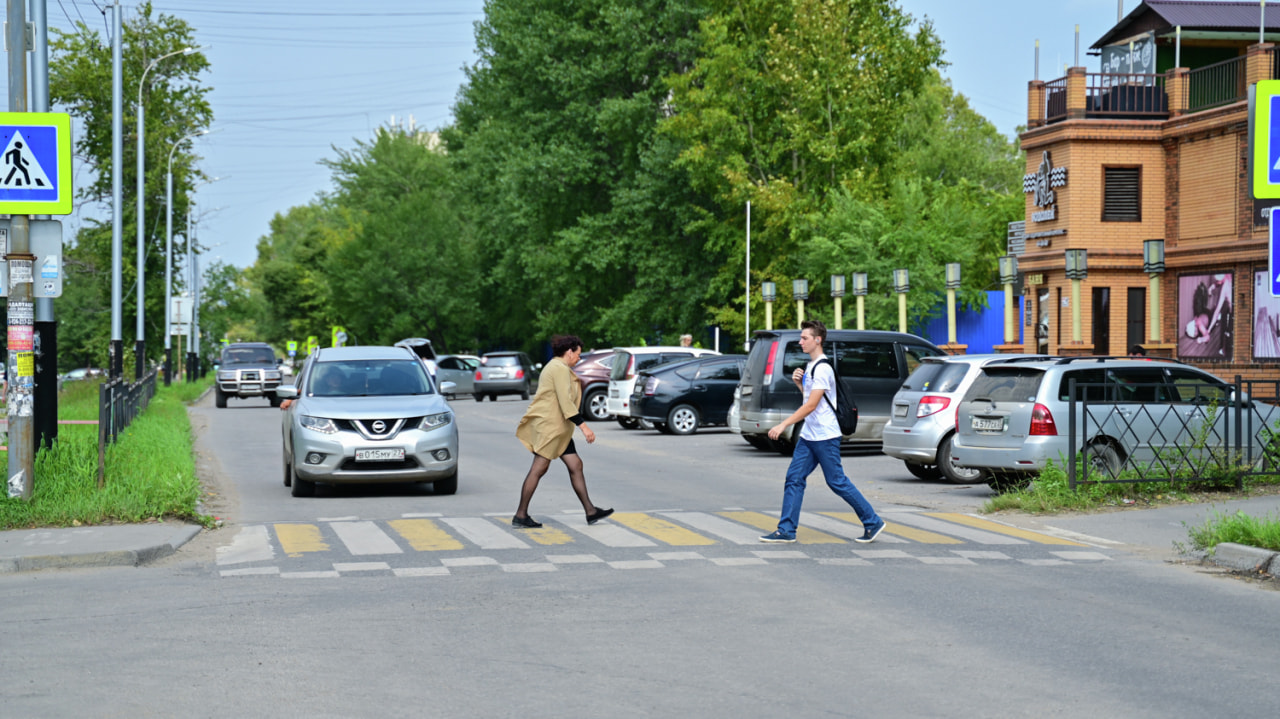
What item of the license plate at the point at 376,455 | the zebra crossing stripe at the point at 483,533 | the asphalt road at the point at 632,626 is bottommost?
the zebra crossing stripe at the point at 483,533

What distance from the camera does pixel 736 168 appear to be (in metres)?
46.2

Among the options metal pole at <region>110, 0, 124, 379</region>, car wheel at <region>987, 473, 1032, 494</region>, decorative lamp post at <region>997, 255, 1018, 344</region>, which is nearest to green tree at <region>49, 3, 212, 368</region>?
metal pole at <region>110, 0, 124, 379</region>

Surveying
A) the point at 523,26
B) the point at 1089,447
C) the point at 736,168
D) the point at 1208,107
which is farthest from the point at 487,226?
the point at 1089,447

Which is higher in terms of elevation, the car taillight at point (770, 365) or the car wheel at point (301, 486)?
the car taillight at point (770, 365)

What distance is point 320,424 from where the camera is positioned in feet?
50.7

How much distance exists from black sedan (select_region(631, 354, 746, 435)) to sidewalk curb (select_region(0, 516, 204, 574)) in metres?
16.8

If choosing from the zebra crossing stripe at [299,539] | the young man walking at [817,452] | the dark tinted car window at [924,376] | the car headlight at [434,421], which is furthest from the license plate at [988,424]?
the zebra crossing stripe at [299,539]

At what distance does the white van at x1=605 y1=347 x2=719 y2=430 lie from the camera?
1187 inches

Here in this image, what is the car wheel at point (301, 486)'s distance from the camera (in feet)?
51.5

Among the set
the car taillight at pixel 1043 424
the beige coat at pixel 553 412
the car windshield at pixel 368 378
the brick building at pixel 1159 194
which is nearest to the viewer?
the beige coat at pixel 553 412

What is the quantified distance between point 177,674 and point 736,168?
4052cm

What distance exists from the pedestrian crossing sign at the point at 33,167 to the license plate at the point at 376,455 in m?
4.15

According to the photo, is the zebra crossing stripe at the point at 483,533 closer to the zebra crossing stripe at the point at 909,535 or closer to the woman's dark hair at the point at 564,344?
the woman's dark hair at the point at 564,344

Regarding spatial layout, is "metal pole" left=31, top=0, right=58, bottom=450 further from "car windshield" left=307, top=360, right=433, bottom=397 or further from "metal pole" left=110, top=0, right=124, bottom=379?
"metal pole" left=110, top=0, right=124, bottom=379
